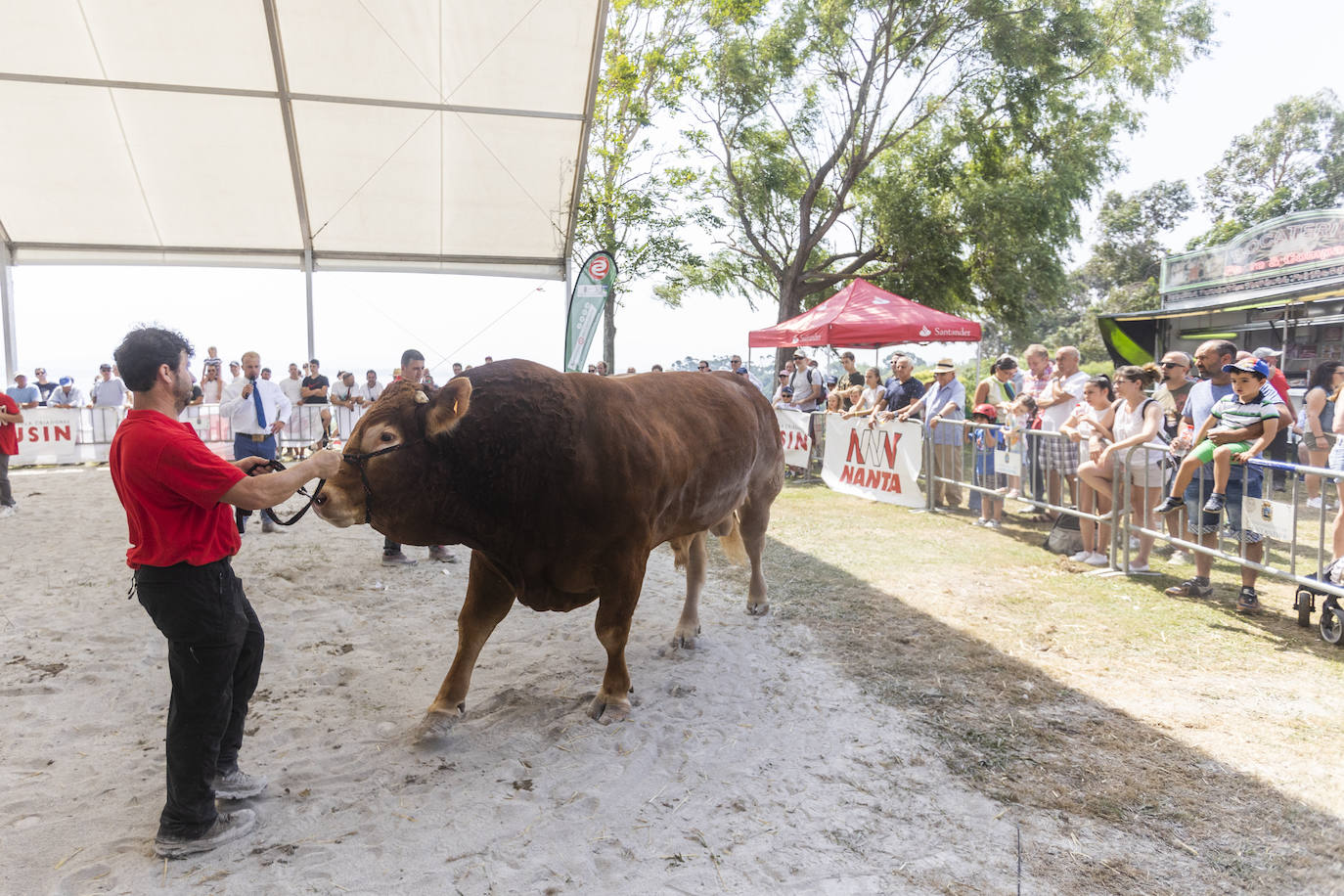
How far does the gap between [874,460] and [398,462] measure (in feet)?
27.3

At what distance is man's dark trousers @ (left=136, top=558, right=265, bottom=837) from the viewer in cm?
256

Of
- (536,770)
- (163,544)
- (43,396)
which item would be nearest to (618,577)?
(536,770)

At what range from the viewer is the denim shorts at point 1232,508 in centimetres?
542

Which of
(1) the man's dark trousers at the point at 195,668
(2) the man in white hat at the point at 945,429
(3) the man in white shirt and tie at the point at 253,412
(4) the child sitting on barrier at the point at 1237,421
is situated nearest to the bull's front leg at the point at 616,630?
(1) the man's dark trousers at the point at 195,668

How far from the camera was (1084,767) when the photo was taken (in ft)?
10.8

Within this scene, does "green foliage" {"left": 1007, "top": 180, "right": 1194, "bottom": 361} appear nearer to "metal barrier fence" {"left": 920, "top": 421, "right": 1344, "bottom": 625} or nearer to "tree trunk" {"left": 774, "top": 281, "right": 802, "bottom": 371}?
"tree trunk" {"left": 774, "top": 281, "right": 802, "bottom": 371}

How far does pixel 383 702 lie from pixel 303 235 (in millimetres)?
11966

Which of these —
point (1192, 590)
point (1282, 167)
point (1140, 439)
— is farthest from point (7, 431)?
point (1282, 167)

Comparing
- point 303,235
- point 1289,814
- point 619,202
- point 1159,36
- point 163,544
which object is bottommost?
point 1289,814

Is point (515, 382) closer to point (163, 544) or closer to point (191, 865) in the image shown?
point (163, 544)

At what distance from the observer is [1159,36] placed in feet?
64.3

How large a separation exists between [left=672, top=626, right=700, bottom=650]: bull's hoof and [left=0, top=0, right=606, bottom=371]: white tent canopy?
30.4 ft

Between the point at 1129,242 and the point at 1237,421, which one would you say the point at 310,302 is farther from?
the point at 1129,242

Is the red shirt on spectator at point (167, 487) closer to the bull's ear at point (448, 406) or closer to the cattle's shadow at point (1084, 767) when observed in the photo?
the bull's ear at point (448, 406)
